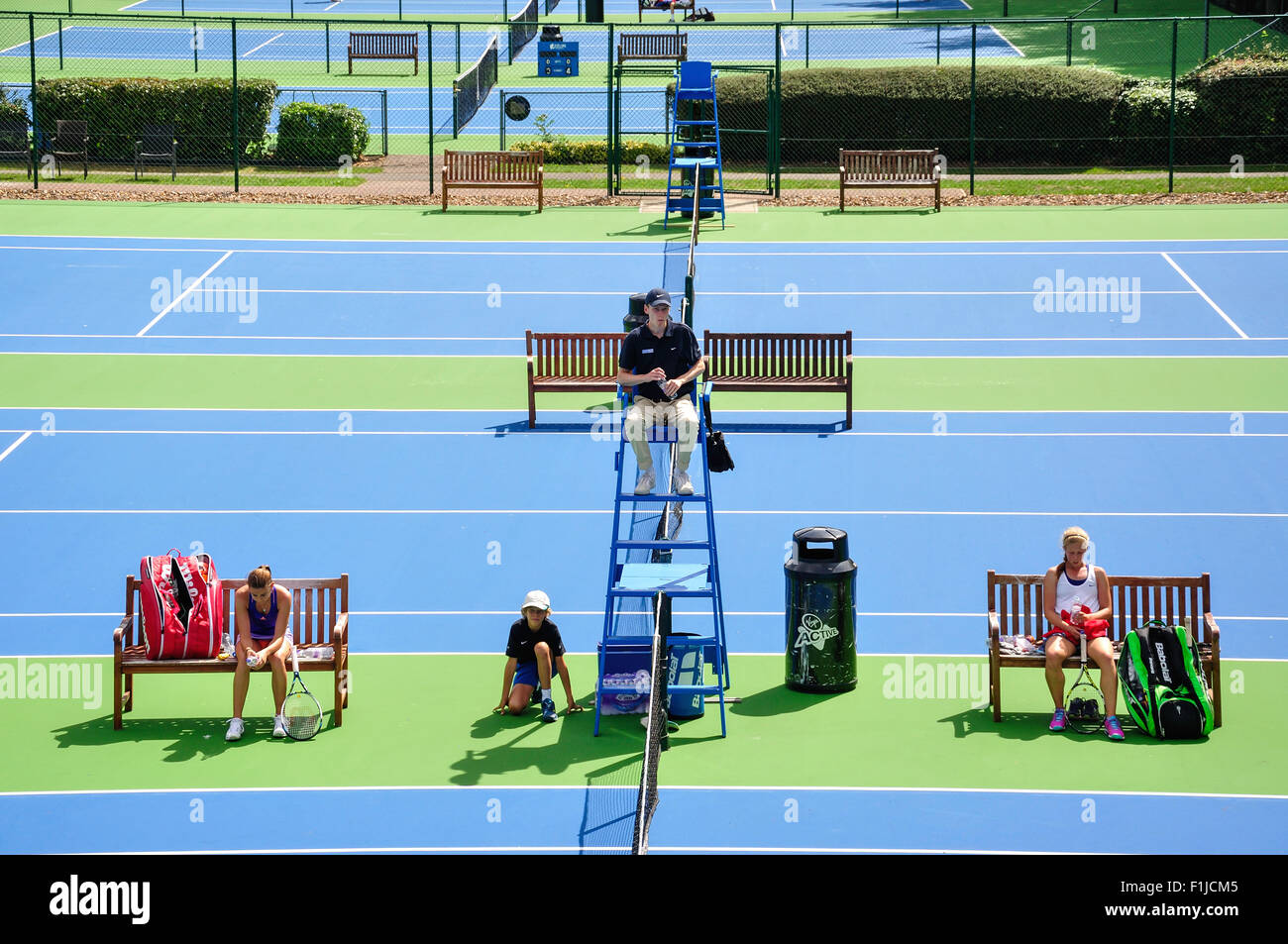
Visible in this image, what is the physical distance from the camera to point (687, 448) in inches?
473

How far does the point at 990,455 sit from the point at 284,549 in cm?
715

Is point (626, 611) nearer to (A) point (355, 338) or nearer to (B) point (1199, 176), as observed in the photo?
(A) point (355, 338)

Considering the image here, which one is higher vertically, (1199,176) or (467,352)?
(1199,176)

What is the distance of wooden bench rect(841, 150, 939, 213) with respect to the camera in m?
28.9

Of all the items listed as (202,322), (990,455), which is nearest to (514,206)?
(202,322)

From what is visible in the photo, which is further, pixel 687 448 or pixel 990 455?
pixel 990 455

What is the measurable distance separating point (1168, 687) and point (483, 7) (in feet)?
163

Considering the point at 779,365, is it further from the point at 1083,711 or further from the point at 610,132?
the point at 610,132

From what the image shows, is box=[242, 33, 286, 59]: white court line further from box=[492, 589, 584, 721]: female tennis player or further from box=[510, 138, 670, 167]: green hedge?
box=[492, 589, 584, 721]: female tennis player

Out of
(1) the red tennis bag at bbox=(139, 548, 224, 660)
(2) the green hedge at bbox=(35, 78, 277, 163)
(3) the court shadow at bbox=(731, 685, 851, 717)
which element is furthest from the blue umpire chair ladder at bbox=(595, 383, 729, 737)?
(2) the green hedge at bbox=(35, 78, 277, 163)

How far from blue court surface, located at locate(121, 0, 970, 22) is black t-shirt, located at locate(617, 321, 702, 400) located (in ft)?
132

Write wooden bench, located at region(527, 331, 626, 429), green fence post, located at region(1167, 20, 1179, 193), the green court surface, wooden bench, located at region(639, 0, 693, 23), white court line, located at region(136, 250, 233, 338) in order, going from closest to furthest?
the green court surface → wooden bench, located at region(527, 331, 626, 429) → white court line, located at region(136, 250, 233, 338) → green fence post, located at region(1167, 20, 1179, 193) → wooden bench, located at region(639, 0, 693, 23)

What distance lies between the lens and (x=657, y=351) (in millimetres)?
12328

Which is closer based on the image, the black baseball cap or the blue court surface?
the black baseball cap
